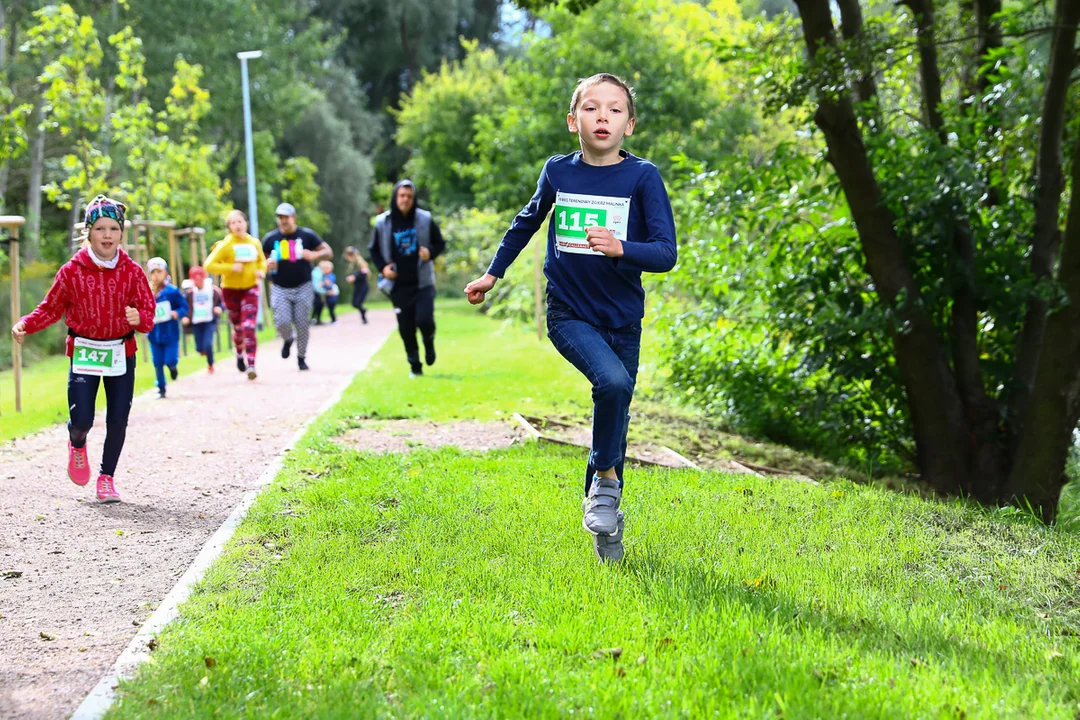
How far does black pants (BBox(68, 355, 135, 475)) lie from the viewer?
701 cm

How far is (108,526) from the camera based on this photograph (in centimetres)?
632

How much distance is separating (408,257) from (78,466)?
7.10 meters

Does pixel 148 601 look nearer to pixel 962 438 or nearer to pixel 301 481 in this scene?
pixel 301 481

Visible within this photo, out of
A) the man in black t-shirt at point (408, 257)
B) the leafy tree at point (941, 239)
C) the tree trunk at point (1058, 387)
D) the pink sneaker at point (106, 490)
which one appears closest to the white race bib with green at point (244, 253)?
the man in black t-shirt at point (408, 257)

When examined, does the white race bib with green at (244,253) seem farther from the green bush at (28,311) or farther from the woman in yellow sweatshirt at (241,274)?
the green bush at (28,311)

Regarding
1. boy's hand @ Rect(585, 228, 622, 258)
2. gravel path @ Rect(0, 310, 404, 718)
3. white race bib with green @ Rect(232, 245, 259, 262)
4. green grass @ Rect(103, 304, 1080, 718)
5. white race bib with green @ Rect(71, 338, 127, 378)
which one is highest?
boy's hand @ Rect(585, 228, 622, 258)

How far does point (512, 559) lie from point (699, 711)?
1.77 metres

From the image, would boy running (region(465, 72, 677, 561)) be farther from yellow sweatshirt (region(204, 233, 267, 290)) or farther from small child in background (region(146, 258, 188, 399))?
yellow sweatshirt (region(204, 233, 267, 290))

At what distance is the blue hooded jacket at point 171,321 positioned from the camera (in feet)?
42.3

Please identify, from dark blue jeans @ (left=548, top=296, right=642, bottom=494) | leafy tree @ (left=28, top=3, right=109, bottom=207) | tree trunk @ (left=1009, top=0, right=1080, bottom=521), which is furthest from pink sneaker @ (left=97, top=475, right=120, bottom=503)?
leafy tree @ (left=28, top=3, right=109, bottom=207)

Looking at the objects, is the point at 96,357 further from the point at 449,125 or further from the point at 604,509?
the point at 449,125

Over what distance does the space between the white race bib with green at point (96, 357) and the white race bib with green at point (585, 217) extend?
134 inches

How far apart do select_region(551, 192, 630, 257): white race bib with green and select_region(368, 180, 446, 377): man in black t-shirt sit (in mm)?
8729

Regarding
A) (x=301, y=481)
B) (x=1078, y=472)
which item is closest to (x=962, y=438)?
(x=1078, y=472)
